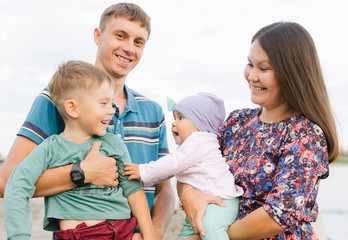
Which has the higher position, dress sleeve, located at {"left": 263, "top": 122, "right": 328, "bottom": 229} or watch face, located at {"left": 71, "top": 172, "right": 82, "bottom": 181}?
watch face, located at {"left": 71, "top": 172, "right": 82, "bottom": 181}

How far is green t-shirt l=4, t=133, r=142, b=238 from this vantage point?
2.10 meters

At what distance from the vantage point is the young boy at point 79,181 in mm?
2137

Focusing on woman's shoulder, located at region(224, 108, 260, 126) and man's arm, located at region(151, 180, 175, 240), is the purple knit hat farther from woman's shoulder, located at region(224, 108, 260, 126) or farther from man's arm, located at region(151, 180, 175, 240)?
man's arm, located at region(151, 180, 175, 240)

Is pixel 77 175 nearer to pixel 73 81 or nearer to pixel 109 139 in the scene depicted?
pixel 109 139

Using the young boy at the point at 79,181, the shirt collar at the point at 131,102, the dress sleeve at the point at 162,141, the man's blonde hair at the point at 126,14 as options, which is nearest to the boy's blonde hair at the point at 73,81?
the young boy at the point at 79,181

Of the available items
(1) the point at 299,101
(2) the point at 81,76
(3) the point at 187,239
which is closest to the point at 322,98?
(1) the point at 299,101

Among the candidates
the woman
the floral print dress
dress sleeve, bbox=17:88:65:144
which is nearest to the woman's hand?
the woman

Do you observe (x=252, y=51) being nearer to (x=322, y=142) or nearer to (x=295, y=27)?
(x=295, y=27)

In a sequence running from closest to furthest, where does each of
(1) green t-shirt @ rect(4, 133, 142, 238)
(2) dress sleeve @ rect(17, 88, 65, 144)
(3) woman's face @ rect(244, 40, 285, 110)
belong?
(1) green t-shirt @ rect(4, 133, 142, 238), (3) woman's face @ rect(244, 40, 285, 110), (2) dress sleeve @ rect(17, 88, 65, 144)

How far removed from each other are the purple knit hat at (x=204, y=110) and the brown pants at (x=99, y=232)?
0.82 metres

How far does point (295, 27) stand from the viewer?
2418mm

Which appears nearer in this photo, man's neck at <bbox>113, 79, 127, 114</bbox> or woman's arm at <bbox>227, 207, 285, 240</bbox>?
woman's arm at <bbox>227, 207, 285, 240</bbox>

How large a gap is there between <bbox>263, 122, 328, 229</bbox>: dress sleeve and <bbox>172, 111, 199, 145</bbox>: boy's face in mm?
650

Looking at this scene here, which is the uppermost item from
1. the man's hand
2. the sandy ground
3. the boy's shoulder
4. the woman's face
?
the woman's face
